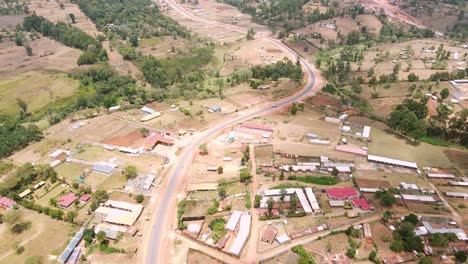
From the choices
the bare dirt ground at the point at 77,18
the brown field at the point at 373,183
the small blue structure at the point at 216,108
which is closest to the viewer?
the brown field at the point at 373,183

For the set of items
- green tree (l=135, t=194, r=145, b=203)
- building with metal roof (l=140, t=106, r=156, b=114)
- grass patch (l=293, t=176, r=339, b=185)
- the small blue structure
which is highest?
the small blue structure

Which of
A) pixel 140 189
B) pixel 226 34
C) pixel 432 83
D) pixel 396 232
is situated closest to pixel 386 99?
pixel 432 83

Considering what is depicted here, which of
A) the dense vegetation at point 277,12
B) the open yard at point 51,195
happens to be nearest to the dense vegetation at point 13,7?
the dense vegetation at point 277,12

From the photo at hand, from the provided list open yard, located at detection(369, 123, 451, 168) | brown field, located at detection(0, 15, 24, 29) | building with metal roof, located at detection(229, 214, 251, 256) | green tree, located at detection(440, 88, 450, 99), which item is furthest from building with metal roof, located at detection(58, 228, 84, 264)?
brown field, located at detection(0, 15, 24, 29)

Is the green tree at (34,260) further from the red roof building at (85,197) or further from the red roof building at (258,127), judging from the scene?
the red roof building at (258,127)

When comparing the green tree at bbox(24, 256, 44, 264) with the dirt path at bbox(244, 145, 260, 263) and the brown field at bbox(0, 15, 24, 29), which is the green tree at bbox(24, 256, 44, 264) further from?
the brown field at bbox(0, 15, 24, 29)

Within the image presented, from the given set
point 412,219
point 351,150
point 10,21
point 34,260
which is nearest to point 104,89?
point 34,260

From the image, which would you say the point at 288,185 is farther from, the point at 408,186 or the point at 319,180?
the point at 408,186
